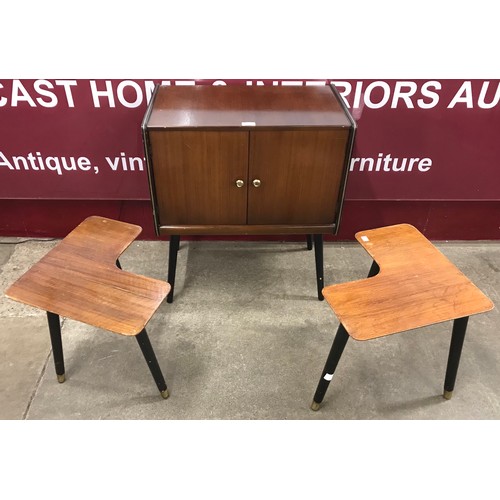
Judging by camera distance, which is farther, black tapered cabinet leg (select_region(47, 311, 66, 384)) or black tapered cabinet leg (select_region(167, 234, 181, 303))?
black tapered cabinet leg (select_region(167, 234, 181, 303))

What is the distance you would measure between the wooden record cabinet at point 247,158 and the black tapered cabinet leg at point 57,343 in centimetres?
55

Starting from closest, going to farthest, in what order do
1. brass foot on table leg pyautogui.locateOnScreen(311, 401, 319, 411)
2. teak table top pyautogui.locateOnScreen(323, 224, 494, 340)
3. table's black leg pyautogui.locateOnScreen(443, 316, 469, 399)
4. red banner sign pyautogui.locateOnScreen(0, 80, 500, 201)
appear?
teak table top pyautogui.locateOnScreen(323, 224, 494, 340)
table's black leg pyautogui.locateOnScreen(443, 316, 469, 399)
brass foot on table leg pyautogui.locateOnScreen(311, 401, 319, 411)
red banner sign pyautogui.locateOnScreen(0, 80, 500, 201)

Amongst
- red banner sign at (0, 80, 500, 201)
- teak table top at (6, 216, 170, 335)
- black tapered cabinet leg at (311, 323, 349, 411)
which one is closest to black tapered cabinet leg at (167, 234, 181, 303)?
teak table top at (6, 216, 170, 335)

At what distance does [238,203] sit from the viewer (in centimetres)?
185

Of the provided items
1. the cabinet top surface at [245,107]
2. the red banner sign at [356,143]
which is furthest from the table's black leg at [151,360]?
the red banner sign at [356,143]

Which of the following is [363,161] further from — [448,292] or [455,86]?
[448,292]

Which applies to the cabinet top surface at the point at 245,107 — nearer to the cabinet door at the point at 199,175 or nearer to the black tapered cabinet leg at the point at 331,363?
the cabinet door at the point at 199,175

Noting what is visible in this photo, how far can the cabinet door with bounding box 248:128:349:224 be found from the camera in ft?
5.52

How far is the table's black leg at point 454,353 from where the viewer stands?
1606 mm

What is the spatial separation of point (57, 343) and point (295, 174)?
119cm

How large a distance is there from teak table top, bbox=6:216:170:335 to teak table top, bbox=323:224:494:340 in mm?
651

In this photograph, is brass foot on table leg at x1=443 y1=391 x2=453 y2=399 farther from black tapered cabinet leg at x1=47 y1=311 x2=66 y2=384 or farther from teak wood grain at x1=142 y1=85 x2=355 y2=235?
black tapered cabinet leg at x1=47 y1=311 x2=66 y2=384

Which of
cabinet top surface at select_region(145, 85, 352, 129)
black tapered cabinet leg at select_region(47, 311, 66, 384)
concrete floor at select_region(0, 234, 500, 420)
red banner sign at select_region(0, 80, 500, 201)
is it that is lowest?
concrete floor at select_region(0, 234, 500, 420)

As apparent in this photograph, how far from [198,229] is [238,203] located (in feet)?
0.71
